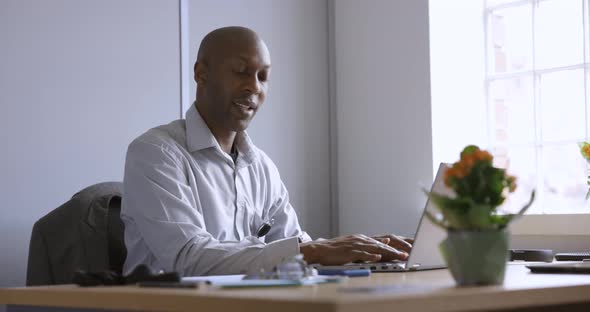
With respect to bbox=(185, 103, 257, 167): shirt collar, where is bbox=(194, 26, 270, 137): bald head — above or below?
above

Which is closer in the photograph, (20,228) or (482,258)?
(482,258)

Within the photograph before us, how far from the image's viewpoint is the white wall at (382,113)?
12.8ft

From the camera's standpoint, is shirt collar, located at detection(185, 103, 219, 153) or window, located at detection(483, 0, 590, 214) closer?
shirt collar, located at detection(185, 103, 219, 153)

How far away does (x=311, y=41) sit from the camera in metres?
4.20

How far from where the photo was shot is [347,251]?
6.15 feet

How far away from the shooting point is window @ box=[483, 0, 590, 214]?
3.73 metres

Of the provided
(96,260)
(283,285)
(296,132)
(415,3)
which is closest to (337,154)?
(296,132)

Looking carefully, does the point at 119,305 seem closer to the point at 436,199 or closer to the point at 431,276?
the point at 436,199

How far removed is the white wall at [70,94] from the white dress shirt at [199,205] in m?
0.81

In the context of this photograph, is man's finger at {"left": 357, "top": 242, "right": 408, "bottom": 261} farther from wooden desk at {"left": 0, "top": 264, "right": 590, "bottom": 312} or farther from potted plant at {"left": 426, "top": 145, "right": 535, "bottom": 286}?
potted plant at {"left": 426, "top": 145, "right": 535, "bottom": 286}

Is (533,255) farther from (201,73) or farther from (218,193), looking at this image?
(201,73)

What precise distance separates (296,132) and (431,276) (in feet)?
8.44

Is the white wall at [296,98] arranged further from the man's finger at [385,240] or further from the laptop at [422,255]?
the laptop at [422,255]

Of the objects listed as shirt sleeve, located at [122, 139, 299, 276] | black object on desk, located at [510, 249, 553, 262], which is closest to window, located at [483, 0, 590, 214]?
black object on desk, located at [510, 249, 553, 262]
